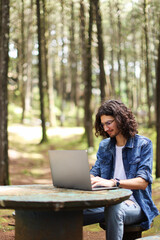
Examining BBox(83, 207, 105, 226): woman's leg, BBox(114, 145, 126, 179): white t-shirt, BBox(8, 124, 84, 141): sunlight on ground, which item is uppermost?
BBox(114, 145, 126, 179): white t-shirt

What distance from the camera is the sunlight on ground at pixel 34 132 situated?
22.9 meters

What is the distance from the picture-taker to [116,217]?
353 cm

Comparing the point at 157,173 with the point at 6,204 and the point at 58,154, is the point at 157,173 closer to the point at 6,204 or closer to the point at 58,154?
the point at 58,154

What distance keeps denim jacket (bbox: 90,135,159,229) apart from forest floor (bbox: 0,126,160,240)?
6.08 ft

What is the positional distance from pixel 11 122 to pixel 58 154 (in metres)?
23.2

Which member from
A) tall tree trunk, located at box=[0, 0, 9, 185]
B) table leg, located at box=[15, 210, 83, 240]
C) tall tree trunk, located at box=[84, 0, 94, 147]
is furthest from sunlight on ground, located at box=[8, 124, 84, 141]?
table leg, located at box=[15, 210, 83, 240]

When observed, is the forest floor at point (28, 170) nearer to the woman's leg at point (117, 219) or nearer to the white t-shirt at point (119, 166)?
the white t-shirt at point (119, 166)

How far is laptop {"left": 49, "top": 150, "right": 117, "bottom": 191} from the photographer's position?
3438mm

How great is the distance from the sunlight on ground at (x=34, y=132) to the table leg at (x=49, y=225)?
18.9 m

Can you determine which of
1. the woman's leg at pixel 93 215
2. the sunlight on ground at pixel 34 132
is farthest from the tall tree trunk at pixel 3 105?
the sunlight on ground at pixel 34 132

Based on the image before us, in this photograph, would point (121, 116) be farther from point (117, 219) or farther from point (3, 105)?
point (3, 105)

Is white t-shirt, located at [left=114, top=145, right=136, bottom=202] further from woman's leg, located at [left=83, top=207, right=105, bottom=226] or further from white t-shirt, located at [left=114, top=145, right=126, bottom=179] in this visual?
woman's leg, located at [left=83, top=207, right=105, bottom=226]

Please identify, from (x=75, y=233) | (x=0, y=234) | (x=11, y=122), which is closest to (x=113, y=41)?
(x=11, y=122)

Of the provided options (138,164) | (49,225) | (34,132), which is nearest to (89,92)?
(34,132)
